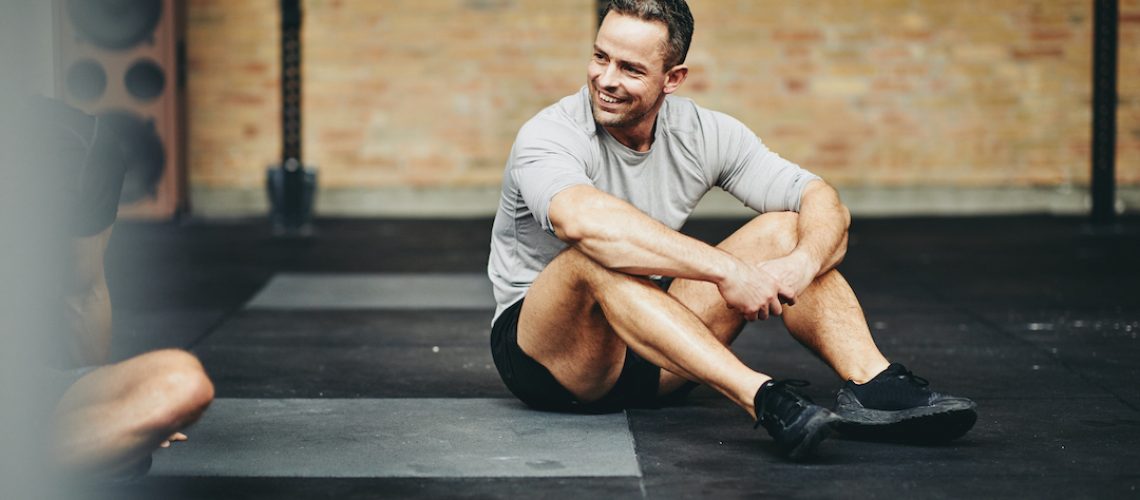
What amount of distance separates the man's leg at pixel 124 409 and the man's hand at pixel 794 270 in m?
1.36

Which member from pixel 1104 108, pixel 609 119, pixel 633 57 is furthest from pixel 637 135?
pixel 1104 108

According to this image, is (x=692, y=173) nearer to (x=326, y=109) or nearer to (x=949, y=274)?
(x=949, y=274)

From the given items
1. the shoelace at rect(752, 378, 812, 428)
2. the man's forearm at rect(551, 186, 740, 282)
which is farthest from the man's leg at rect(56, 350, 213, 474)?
the shoelace at rect(752, 378, 812, 428)

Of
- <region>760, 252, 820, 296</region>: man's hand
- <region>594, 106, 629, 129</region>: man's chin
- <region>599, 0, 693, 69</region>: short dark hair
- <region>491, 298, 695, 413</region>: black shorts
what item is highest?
<region>599, 0, 693, 69</region>: short dark hair

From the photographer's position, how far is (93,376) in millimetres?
2850

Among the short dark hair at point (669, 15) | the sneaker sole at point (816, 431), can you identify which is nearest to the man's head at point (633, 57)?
the short dark hair at point (669, 15)

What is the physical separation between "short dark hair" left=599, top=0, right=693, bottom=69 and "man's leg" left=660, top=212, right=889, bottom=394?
465 mm

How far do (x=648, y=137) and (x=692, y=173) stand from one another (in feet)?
0.51

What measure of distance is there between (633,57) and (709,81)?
701cm

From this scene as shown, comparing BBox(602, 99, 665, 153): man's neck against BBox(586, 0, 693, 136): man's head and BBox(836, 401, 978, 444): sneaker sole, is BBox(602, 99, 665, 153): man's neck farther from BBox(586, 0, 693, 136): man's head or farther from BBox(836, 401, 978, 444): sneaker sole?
BBox(836, 401, 978, 444): sneaker sole

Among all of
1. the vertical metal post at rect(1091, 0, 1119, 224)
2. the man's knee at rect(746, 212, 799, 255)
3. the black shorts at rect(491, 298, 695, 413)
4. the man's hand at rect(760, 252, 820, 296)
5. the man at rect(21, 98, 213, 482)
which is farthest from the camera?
the vertical metal post at rect(1091, 0, 1119, 224)

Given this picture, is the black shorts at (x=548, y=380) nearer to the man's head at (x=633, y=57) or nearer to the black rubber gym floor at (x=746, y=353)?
the black rubber gym floor at (x=746, y=353)

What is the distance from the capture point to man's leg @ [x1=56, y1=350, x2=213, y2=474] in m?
2.78

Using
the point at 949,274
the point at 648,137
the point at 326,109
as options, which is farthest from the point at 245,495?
the point at 326,109
